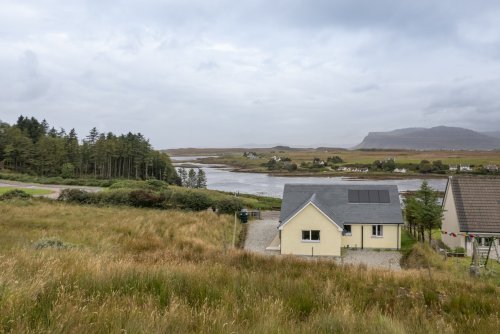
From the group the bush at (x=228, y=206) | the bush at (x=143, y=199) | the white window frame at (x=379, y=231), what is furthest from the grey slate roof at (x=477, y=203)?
the bush at (x=143, y=199)

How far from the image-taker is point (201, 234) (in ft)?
84.9

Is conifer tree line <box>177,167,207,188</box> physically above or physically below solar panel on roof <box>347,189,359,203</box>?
below

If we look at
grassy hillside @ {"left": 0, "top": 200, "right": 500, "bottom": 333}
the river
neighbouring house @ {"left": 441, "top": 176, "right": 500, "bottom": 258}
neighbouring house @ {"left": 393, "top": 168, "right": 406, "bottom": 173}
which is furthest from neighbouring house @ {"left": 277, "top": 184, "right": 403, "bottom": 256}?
neighbouring house @ {"left": 393, "top": 168, "right": 406, "bottom": 173}

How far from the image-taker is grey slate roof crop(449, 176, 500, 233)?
2738 centimetres

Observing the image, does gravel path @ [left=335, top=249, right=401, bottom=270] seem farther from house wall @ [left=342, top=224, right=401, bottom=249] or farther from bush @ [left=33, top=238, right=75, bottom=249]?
bush @ [left=33, top=238, right=75, bottom=249]

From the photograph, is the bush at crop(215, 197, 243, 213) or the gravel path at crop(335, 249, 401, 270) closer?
the gravel path at crop(335, 249, 401, 270)

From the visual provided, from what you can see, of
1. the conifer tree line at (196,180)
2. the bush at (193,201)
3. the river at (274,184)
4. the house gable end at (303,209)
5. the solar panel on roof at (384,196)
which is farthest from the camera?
the conifer tree line at (196,180)

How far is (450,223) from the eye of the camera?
30672 mm

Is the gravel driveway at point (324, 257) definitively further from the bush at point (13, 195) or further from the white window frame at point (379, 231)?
the bush at point (13, 195)

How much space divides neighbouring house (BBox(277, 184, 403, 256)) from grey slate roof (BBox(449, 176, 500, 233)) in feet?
14.0

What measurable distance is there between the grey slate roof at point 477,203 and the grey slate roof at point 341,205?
4.22 metres

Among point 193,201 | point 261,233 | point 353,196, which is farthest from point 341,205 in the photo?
point 193,201

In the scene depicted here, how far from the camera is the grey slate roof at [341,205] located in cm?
2878

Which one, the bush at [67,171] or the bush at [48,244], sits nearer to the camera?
the bush at [48,244]
